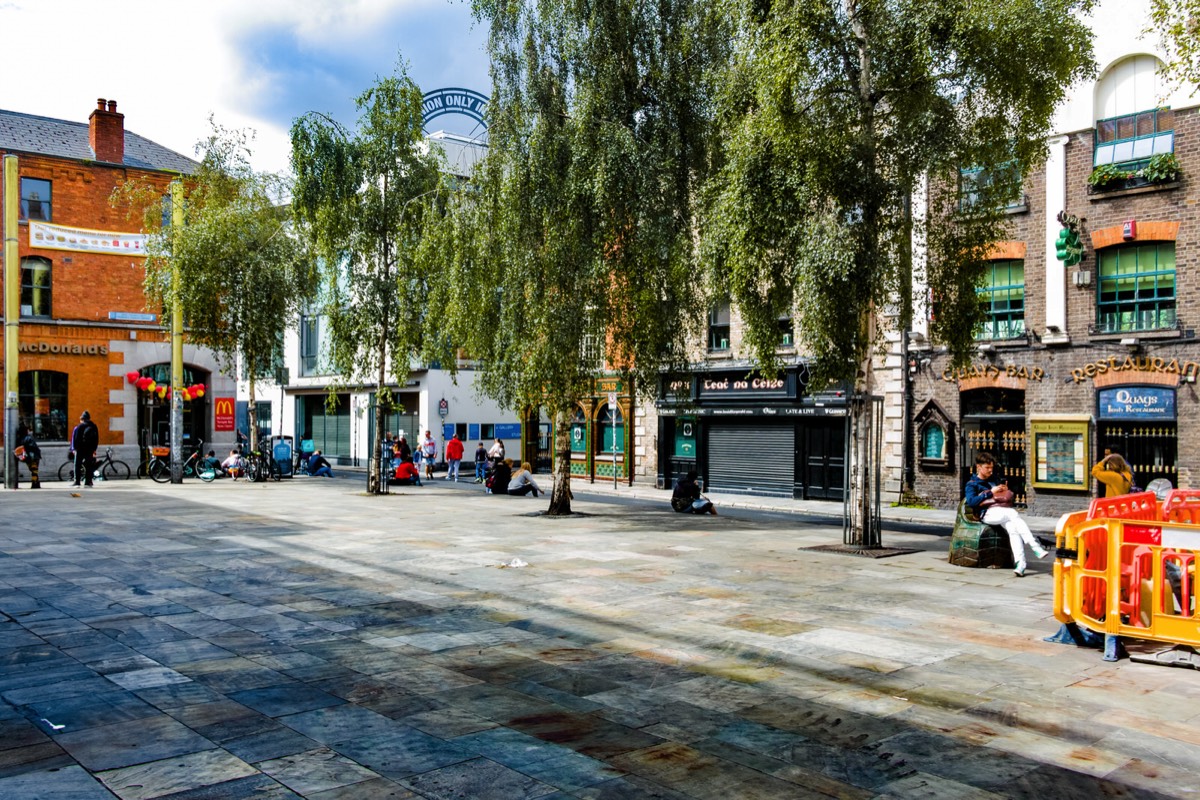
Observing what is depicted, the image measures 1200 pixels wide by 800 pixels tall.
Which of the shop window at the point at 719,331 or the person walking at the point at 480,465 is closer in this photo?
the shop window at the point at 719,331

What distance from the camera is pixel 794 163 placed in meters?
13.9

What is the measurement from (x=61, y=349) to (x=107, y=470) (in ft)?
14.3

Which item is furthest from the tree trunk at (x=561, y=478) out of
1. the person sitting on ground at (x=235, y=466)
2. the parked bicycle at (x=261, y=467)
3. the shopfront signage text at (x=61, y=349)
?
the shopfront signage text at (x=61, y=349)

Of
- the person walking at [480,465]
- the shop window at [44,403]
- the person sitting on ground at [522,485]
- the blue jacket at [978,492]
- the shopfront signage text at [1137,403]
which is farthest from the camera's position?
the person walking at [480,465]

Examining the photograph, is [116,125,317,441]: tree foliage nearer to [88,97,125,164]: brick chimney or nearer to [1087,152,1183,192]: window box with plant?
[88,97,125,164]: brick chimney

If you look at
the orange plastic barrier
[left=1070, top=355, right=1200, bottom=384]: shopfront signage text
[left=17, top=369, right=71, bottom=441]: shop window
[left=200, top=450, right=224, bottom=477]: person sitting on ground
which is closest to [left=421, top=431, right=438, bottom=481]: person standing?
[left=200, top=450, right=224, bottom=477]: person sitting on ground

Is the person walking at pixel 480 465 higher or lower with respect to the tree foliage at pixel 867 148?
lower

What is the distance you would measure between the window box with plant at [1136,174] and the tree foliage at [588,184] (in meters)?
9.08

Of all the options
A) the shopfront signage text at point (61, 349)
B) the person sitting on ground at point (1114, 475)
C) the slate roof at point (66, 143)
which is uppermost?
the slate roof at point (66, 143)

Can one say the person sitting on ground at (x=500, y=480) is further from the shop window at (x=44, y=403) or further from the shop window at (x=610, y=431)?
the shop window at (x=44, y=403)

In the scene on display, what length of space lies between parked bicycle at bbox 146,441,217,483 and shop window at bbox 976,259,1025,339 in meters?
23.1

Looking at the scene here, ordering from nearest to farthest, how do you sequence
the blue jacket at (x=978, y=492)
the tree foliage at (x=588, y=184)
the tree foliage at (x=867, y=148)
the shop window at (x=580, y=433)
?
the blue jacket at (x=978, y=492) → the tree foliage at (x=867, y=148) → the tree foliage at (x=588, y=184) → the shop window at (x=580, y=433)

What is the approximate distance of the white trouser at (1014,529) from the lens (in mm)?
12326

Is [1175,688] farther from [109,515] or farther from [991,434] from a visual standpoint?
[109,515]
